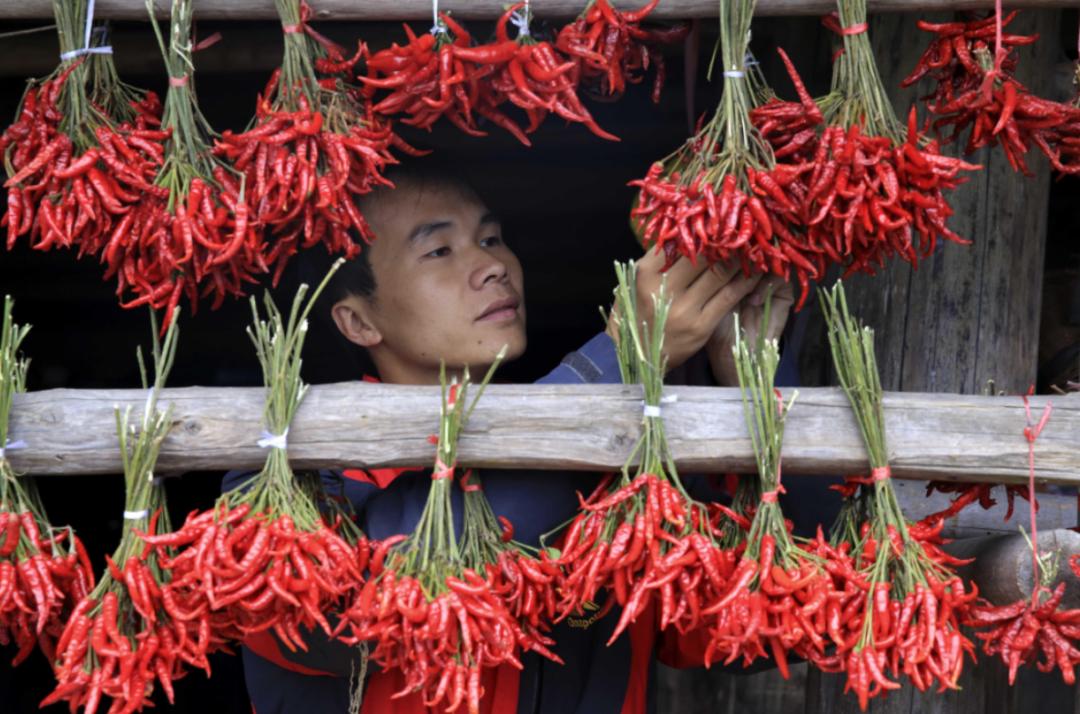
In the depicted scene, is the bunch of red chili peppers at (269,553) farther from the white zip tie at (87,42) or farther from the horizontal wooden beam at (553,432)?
the white zip tie at (87,42)

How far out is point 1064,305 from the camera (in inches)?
140

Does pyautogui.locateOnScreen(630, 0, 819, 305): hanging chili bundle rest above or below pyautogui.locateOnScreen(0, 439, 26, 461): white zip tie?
above

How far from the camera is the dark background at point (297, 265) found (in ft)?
11.1

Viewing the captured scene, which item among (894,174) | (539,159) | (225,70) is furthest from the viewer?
(539,159)

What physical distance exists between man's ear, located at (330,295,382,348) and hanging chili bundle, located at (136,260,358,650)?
648 millimetres

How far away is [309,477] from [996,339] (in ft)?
4.87

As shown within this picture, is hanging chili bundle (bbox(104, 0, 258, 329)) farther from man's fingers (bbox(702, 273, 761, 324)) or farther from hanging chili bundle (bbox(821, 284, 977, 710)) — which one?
hanging chili bundle (bbox(821, 284, 977, 710))

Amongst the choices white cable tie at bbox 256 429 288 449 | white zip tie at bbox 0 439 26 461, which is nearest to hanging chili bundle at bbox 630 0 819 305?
white cable tie at bbox 256 429 288 449

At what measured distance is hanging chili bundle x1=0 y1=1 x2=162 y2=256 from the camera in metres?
2.05

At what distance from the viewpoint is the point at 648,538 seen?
1883 millimetres

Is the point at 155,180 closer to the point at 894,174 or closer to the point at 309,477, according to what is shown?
the point at 309,477

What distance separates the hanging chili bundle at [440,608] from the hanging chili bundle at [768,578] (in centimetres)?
32

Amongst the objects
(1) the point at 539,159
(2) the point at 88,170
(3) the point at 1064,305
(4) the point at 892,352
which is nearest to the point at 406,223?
(2) the point at 88,170

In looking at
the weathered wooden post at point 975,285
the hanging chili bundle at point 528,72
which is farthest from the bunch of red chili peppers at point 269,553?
the weathered wooden post at point 975,285
